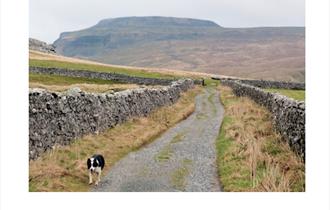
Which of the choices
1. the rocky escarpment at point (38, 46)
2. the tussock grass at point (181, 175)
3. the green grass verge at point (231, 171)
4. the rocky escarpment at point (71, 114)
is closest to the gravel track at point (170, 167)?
the tussock grass at point (181, 175)

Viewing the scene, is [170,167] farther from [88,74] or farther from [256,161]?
[88,74]

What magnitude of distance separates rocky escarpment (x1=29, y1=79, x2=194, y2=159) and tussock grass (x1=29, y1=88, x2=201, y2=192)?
1.25 feet

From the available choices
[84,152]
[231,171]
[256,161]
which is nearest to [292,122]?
[256,161]

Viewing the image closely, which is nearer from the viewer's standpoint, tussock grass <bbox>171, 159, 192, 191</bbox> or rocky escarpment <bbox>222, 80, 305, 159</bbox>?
tussock grass <bbox>171, 159, 192, 191</bbox>

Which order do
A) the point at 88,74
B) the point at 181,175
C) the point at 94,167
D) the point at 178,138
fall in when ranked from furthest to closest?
1. the point at 88,74
2. the point at 178,138
3. the point at 181,175
4. the point at 94,167

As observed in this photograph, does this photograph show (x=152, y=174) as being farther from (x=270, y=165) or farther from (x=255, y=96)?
(x=255, y=96)

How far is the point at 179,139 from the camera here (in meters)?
25.7

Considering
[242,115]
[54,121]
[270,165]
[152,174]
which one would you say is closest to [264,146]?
[270,165]

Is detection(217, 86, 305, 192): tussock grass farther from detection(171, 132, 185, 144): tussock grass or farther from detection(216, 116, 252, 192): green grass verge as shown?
detection(171, 132, 185, 144): tussock grass

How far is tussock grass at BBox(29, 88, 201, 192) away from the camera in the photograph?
1592 centimetres

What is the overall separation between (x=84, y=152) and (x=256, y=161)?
22.4 feet

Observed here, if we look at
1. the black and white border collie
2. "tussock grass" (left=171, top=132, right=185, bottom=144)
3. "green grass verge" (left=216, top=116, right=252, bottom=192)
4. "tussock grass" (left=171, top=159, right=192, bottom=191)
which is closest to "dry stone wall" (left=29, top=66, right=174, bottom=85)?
"tussock grass" (left=171, top=132, right=185, bottom=144)

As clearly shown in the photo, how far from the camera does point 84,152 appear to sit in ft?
66.9
